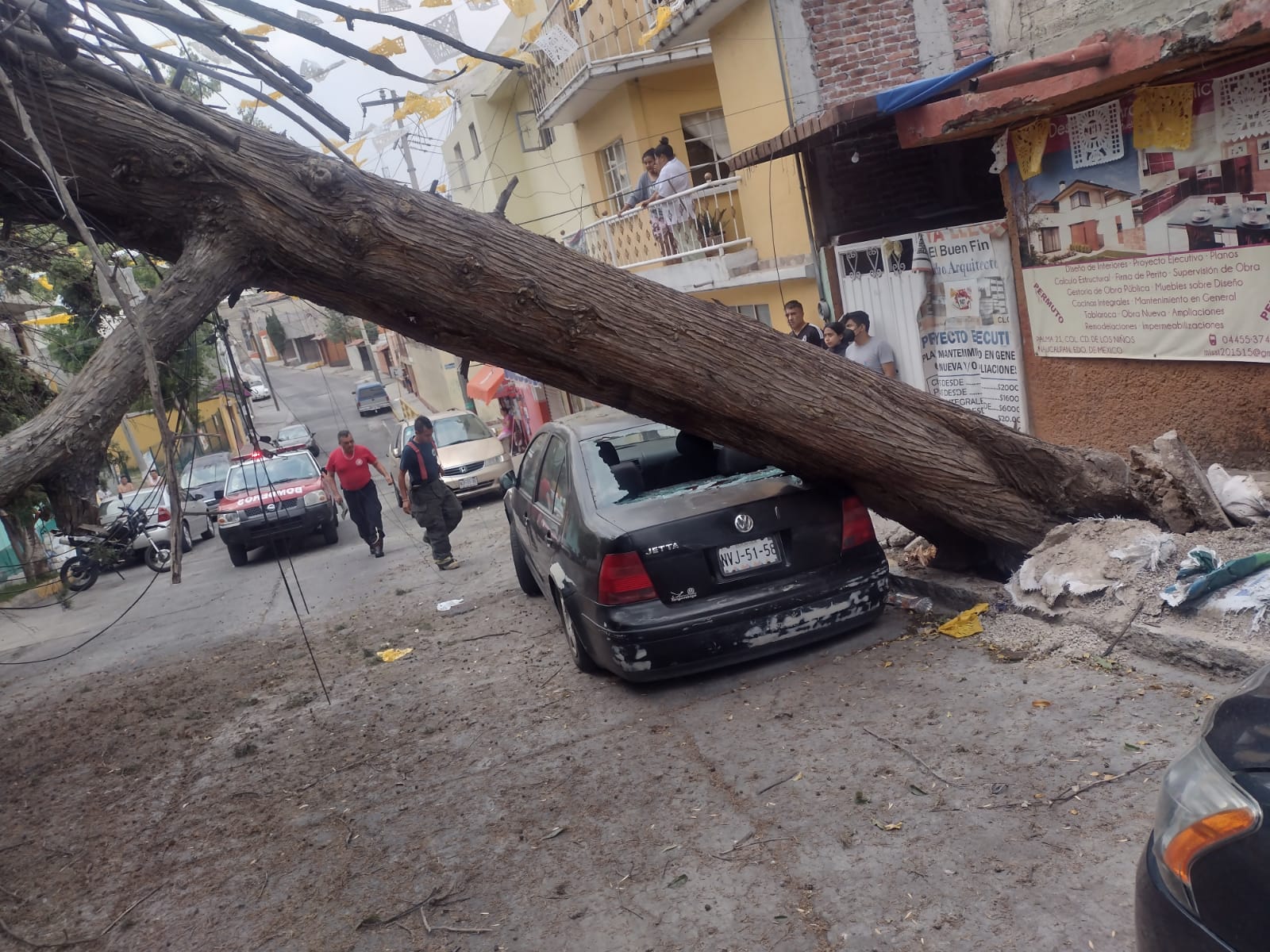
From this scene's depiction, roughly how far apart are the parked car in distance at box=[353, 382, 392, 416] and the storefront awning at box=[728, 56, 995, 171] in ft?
92.7

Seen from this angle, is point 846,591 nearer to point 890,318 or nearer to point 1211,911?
point 1211,911

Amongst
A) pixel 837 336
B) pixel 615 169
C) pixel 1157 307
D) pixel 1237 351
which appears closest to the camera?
pixel 1237 351

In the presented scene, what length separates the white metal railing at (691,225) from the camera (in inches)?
531

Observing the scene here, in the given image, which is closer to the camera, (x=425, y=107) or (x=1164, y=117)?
(x=1164, y=117)

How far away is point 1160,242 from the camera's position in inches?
251

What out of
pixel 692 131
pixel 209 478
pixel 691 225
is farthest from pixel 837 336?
pixel 209 478

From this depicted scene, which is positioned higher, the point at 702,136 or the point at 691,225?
the point at 702,136

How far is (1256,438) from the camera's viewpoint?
6266 millimetres

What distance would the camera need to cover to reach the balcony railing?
51.9ft

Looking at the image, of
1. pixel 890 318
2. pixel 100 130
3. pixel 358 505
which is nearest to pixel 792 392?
pixel 100 130

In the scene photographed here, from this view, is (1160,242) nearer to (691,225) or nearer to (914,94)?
(914,94)

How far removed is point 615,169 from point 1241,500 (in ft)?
53.7

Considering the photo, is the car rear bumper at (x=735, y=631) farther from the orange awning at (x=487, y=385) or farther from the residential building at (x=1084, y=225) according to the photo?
the orange awning at (x=487, y=385)

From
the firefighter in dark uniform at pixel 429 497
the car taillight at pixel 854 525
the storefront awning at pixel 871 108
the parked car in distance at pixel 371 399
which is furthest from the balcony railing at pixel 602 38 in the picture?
the parked car in distance at pixel 371 399
